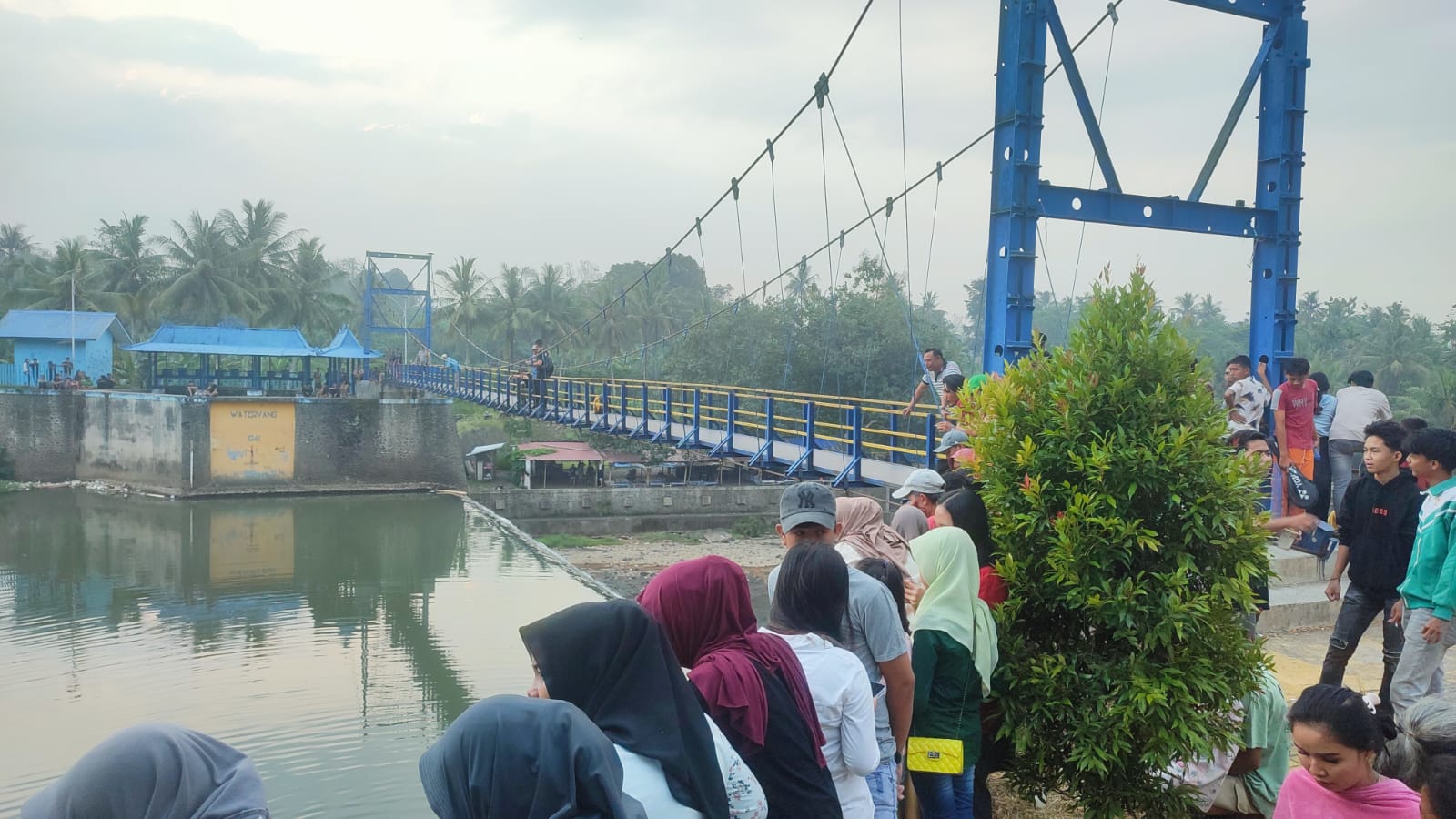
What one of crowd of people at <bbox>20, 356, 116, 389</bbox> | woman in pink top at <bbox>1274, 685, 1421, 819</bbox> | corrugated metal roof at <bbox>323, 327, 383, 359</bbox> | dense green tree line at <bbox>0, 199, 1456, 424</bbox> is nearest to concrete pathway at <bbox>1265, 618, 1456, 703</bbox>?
woman in pink top at <bbox>1274, 685, 1421, 819</bbox>

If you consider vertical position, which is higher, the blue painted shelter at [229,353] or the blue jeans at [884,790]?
the blue painted shelter at [229,353]

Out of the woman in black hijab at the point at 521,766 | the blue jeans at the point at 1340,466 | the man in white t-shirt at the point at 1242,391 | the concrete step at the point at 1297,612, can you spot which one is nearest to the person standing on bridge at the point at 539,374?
the man in white t-shirt at the point at 1242,391

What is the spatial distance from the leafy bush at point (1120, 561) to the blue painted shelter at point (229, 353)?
2185cm

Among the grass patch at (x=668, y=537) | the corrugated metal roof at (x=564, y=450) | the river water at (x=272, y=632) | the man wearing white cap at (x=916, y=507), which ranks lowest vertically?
the grass patch at (x=668, y=537)

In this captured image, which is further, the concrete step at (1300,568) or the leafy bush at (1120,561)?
the concrete step at (1300,568)

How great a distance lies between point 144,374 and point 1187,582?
24064mm

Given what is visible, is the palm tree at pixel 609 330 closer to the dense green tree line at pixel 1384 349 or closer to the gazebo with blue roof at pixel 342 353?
the gazebo with blue roof at pixel 342 353

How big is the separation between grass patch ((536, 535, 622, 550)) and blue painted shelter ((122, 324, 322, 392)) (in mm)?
8543

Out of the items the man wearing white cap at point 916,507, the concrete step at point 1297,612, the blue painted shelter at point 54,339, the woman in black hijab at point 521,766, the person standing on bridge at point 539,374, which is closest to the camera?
the woman in black hijab at point 521,766

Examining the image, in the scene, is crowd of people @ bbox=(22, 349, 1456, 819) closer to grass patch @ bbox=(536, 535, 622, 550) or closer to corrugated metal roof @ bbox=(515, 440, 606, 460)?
grass patch @ bbox=(536, 535, 622, 550)

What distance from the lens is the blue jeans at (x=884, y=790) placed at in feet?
6.36

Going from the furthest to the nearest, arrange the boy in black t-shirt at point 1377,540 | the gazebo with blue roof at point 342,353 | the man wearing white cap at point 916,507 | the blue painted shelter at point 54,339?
the gazebo with blue roof at point 342,353 < the blue painted shelter at point 54,339 < the boy in black t-shirt at point 1377,540 < the man wearing white cap at point 916,507

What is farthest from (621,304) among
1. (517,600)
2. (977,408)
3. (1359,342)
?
(977,408)

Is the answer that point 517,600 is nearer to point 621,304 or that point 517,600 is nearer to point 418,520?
point 418,520
